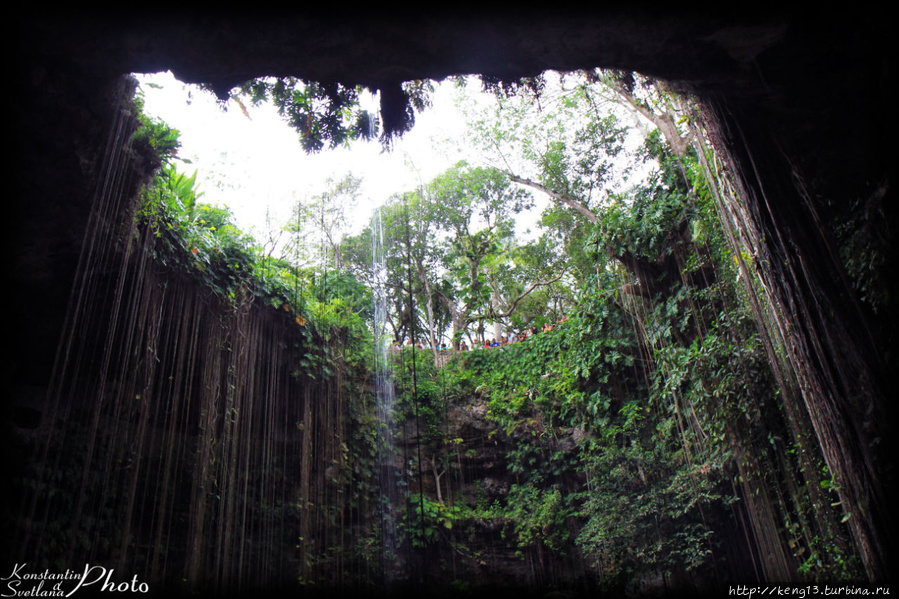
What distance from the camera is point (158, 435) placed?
5.17m

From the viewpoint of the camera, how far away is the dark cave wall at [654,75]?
3.08m

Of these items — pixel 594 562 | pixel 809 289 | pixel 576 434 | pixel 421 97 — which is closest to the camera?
pixel 809 289

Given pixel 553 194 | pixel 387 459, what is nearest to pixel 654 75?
pixel 553 194

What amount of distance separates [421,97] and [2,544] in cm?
443

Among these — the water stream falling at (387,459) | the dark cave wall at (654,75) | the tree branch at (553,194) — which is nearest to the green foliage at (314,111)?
the dark cave wall at (654,75)

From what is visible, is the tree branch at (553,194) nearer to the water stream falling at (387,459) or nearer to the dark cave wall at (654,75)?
the water stream falling at (387,459)

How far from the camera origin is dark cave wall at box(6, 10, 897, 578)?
3076 millimetres

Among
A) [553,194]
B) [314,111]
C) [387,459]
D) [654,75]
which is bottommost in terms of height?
[387,459]

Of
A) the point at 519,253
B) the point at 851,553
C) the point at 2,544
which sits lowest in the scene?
the point at 851,553

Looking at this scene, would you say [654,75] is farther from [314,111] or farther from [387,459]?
[387,459]

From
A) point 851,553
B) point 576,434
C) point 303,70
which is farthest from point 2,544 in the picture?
point 576,434

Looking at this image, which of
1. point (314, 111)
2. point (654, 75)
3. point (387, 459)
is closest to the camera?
point (654, 75)

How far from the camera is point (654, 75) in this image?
361 cm

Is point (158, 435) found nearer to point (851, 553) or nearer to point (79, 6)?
point (79, 6)
